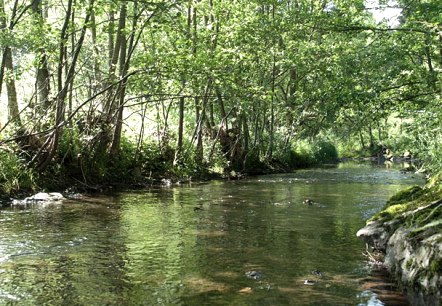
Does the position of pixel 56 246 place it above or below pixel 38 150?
below

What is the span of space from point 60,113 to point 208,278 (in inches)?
379

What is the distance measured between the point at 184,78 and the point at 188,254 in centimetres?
878

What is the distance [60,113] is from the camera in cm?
1441

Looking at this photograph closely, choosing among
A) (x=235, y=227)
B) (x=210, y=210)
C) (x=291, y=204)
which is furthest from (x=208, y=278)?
(x=291, y=204)

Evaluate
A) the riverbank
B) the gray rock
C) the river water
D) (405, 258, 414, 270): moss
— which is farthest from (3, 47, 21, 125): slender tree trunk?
(405, 258, 414, 270): moss

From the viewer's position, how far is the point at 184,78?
15.6 metres

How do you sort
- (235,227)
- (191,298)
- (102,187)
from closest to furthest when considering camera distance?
(191,298), (235,227), (102,187)

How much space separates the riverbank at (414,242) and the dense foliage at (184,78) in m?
2.47

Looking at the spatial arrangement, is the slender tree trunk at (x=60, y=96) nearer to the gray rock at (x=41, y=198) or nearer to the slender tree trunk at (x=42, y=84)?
the slender tree trunk at (x=42, y=84)

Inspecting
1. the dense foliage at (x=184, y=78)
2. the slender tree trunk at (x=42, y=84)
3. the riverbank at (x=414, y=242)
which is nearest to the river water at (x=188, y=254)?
the riverbank at (x=414, y=242)

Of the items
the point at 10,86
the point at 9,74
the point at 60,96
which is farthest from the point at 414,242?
the point at 10,86

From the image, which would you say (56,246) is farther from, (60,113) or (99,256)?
(60,113)

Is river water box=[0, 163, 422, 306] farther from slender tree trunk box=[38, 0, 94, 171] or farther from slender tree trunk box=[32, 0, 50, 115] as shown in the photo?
slender tree trunk box=[32, 0, 50, 115]

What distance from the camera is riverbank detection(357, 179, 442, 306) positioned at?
5.22 m
